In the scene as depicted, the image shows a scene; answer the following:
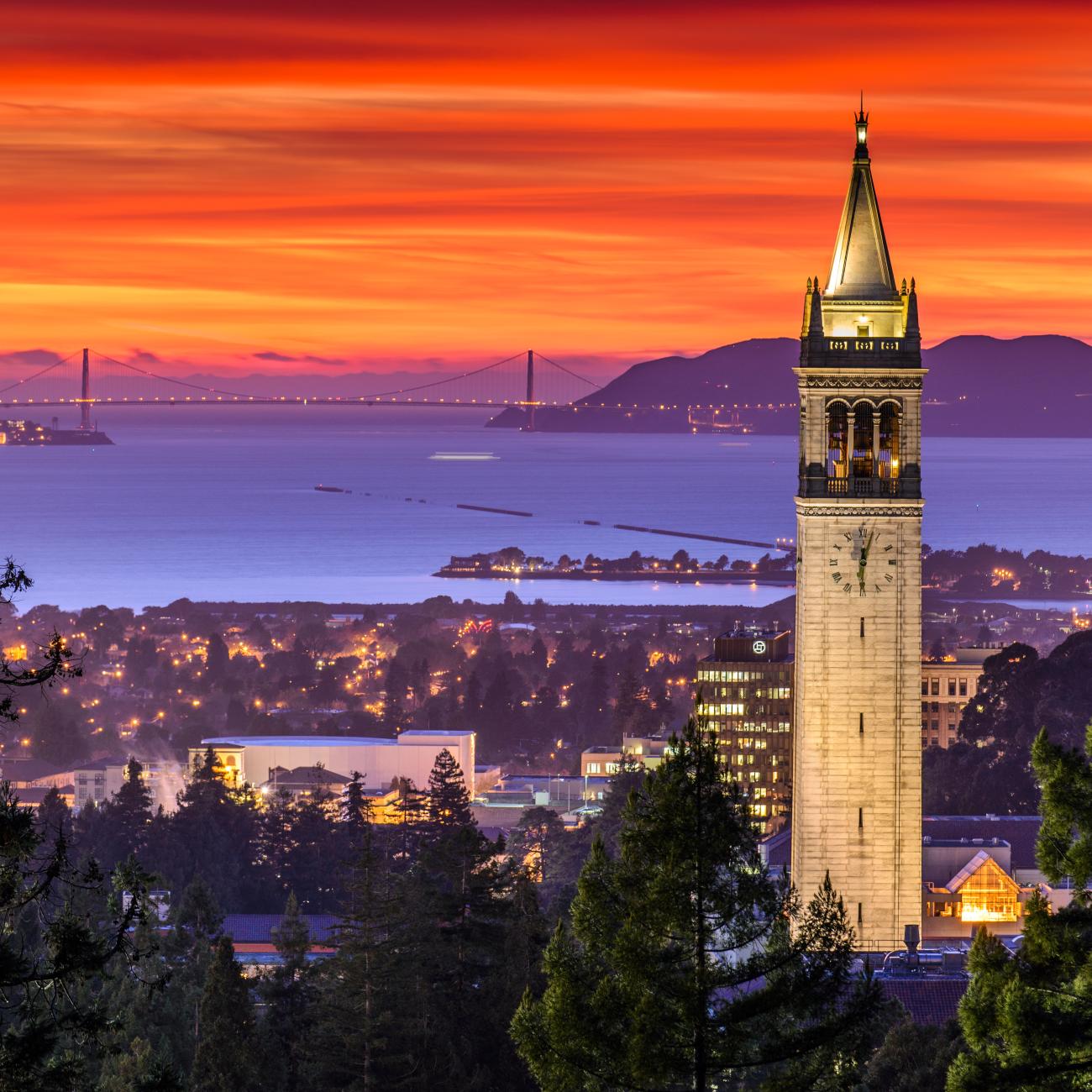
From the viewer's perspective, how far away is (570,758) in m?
103

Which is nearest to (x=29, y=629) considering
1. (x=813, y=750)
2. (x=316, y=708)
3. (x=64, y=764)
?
(x=316, y=708)

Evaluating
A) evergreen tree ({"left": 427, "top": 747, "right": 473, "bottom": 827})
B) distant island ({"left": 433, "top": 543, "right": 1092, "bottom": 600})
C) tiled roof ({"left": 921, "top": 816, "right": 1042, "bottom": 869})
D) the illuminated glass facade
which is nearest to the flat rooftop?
the illuminated glass facade

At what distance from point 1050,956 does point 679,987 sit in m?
2.98

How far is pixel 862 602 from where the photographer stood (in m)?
40.7

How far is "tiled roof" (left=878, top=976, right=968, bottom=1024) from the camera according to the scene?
1416 inches

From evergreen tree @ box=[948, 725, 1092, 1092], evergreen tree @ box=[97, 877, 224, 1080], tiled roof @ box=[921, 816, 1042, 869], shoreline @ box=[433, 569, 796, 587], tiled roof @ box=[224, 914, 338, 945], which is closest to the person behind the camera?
evergreen tree @ box=[948, 725, 1092, 1092]

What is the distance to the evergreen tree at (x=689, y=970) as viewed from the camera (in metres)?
19.7

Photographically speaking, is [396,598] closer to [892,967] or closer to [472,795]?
[472,795]

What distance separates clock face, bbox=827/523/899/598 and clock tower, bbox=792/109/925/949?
2 cm

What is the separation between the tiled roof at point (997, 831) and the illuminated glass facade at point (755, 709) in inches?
1099

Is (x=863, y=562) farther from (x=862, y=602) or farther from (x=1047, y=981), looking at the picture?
(x=1047, y=981)

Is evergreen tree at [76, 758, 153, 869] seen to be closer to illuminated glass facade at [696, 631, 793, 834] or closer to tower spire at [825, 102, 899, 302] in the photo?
illuminated glass facade at [696, 631, 793, 834]

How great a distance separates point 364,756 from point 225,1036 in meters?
56.9

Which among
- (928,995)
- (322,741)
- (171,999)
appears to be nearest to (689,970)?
(928,995)
